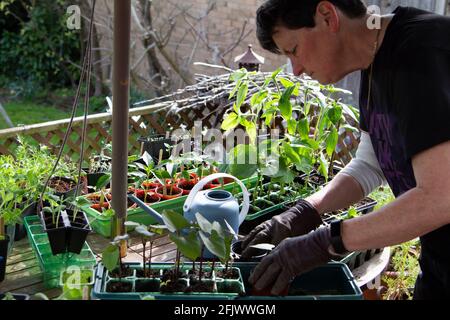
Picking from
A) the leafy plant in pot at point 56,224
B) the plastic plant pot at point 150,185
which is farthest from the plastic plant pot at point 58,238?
the plastic plant pot at point 150,185

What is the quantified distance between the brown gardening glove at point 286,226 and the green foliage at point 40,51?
619cm

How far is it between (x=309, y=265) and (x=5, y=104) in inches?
260

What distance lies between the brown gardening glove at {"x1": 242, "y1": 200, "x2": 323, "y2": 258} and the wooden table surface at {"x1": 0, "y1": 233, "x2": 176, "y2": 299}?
0.34m

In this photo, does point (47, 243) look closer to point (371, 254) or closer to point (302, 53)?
point (302, 53)

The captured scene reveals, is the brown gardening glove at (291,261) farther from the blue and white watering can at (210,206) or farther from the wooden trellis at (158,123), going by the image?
the wooden trellis at (158,123)

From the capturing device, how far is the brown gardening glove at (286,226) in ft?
5.29

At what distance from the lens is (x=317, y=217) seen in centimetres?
170

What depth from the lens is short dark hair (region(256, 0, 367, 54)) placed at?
52.4 inches

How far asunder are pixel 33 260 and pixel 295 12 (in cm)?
109

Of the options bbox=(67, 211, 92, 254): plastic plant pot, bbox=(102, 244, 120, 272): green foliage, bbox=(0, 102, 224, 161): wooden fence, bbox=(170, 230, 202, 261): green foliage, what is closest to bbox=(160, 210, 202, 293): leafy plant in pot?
bbox=(170, 230, 202, 261): green foliage

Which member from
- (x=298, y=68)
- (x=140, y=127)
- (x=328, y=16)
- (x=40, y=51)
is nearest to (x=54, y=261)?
(x=298, y=68)

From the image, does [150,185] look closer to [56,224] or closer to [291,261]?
[56,224]

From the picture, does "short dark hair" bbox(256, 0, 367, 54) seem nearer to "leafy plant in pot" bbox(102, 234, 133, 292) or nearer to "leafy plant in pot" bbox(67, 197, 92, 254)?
"leafy plant in pot" bbox(102, 234, 133, 292)

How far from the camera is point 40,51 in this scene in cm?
745
